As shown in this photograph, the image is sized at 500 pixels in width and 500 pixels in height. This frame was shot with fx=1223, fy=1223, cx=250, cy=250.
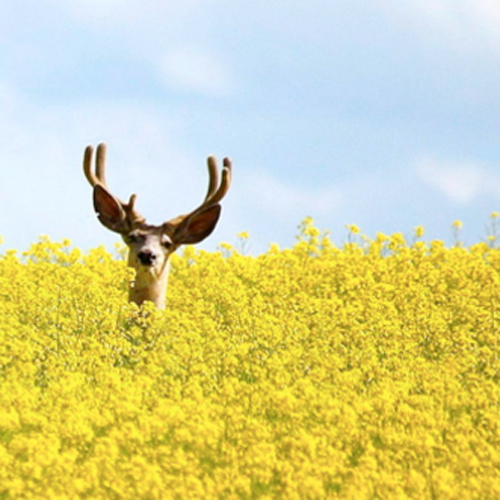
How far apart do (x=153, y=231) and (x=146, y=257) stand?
1.77 ft

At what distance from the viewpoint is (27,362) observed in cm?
930

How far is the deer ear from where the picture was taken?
12664mm

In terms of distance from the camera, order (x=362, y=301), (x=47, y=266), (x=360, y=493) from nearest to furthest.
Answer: (x=360, y=493) < (x=362, y=301) < (x=47, y=266)

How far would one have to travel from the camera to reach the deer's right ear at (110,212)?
1287 cm

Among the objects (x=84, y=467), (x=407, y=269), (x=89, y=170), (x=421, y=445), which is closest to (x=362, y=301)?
(x=407, y=269)

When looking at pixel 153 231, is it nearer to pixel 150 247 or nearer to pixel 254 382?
pixel 150 247

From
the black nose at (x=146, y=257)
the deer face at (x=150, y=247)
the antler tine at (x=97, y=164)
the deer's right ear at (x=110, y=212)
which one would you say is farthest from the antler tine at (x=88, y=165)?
the black nose at (x=146, y=257)

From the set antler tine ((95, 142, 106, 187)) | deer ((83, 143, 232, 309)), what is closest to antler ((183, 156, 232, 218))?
deer ((83, 143, 232, 309))

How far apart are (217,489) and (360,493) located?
71 cm

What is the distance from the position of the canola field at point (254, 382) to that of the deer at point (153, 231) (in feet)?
1.00

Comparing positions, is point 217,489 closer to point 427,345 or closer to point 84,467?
point 84,467

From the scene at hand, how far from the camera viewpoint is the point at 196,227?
1273 centimetres

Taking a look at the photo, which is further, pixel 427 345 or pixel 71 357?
pixel 427 345

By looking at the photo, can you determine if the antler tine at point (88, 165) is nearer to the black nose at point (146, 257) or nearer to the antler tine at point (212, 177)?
the antler tine at point (212, 177)
